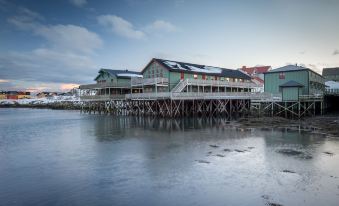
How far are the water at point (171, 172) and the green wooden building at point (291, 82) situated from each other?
66.9 ft

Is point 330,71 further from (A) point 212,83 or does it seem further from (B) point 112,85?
(B) point 112,85

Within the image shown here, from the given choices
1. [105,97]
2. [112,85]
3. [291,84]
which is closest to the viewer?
A: [291,84]

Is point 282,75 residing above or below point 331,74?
below

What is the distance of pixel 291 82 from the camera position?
41.1 metres

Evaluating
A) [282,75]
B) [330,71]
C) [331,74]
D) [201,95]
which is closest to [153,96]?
[201,95]

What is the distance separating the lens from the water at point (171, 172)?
1001 cm

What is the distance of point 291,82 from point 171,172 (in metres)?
34.5

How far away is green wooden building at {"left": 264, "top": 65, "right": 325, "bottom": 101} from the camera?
40003mm

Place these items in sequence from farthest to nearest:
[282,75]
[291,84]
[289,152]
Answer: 1. [282,75]
2. [291,84]
3. [289,152]

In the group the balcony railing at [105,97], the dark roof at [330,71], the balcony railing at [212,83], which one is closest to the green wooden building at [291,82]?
the balcony railing at [212,83]

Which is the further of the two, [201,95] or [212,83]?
[212,83]

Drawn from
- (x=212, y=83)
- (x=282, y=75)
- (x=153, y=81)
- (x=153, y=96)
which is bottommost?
(x=153, y=96)

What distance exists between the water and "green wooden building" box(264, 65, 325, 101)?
20382 mm

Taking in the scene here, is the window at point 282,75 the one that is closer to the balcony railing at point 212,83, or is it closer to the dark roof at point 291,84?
the dark roof at point 291,84
